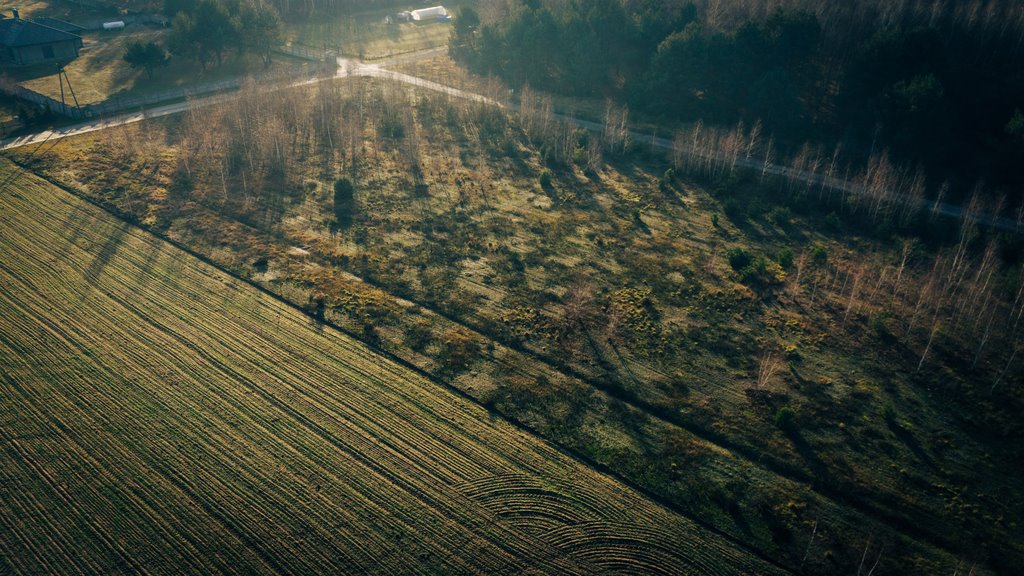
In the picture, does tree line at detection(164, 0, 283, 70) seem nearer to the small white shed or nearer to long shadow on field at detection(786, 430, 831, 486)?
the small white shed

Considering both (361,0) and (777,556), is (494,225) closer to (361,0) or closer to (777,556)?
(777,556)

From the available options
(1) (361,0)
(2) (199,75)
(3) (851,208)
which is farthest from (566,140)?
(1) (361,0)

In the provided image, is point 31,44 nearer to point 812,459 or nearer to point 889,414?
point 812,459

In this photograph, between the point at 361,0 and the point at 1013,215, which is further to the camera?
the point at 361,0

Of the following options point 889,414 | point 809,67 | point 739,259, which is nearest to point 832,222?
point 739,259

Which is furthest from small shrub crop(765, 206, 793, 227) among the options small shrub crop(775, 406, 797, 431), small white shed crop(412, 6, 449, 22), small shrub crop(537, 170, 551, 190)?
small white shed crop(412, 6, 449, 22)
